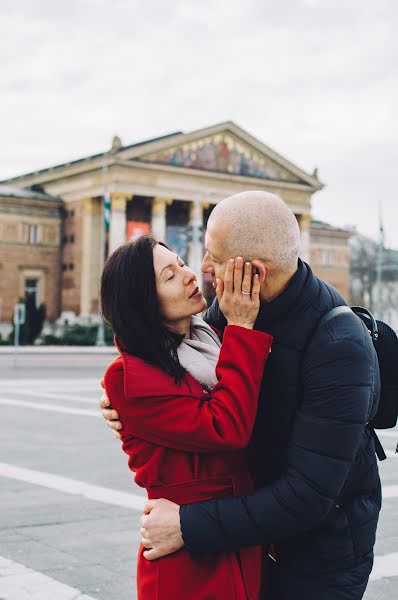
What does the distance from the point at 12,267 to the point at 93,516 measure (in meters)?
50.7

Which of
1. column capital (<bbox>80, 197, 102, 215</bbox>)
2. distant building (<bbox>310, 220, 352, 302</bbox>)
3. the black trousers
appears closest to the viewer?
the black trousers

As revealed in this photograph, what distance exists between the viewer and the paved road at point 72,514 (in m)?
5.11

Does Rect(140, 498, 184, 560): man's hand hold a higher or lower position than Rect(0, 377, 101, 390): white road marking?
higher

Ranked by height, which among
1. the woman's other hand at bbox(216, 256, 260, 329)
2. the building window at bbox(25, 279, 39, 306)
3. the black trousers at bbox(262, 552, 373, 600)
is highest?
the building window at bbox(25, 279, 39, 306)

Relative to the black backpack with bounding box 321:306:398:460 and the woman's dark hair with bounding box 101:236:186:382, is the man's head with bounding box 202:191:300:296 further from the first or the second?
the black backpack with bounding box 321:306:398:460

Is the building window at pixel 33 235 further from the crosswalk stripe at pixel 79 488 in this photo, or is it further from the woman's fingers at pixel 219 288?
the woman's fingers at pixel 219 288

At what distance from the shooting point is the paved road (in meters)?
5.11

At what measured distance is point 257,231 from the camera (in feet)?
7.10

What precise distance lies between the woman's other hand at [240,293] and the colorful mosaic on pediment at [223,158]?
180 feet

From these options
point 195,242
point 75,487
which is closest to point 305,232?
point 195,242

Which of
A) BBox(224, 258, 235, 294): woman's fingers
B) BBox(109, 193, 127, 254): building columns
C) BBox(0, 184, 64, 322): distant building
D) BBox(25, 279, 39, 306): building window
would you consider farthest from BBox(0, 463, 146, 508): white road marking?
BBox(25, 279, 39, 306): building window

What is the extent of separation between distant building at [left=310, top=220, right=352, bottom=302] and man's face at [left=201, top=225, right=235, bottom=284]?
65736mm

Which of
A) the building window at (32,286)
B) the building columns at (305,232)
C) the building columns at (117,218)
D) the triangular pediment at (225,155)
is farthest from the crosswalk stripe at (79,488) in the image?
the building columns at (305,232)

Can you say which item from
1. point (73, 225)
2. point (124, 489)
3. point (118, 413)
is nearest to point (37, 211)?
point (73, 225)
